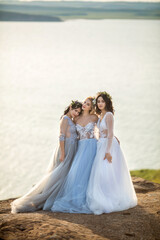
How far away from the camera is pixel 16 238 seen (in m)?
4.95

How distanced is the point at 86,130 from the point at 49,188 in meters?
1.19

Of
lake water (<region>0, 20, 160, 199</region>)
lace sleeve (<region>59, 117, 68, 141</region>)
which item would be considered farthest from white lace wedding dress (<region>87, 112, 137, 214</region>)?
lake water (<region>0, 20, 160, 199</region>)

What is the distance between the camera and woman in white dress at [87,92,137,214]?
614 centimetres

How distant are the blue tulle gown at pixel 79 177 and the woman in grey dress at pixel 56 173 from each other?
0.12 metres

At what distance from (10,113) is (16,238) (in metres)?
19.1

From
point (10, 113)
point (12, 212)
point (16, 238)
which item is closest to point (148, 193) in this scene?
point (12, 212)

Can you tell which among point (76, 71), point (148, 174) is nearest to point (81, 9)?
point (76, 71)

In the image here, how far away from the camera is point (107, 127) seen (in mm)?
6379

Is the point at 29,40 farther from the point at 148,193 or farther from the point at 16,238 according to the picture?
the point at 16,238

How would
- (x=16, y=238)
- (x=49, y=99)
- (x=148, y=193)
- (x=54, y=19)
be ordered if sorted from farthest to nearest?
1. (x=49, y=99)
2. (x=54, y=19)
3. (x=148, y=193)
4. (x=16, y=238)

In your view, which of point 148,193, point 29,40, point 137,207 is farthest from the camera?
point 29,40

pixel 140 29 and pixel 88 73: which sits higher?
pixel 140 29

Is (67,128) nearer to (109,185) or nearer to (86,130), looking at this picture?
(86,130)

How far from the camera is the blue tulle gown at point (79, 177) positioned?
6.20 meters
